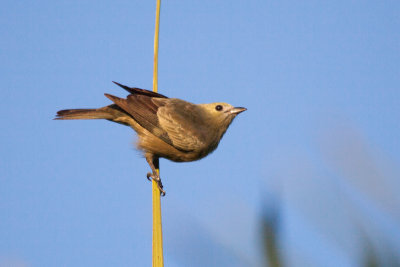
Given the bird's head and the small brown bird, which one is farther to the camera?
the bird's head

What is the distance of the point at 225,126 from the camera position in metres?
5.77

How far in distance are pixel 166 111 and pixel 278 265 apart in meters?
4.78

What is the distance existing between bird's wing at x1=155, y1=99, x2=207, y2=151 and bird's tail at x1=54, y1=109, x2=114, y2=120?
680 millimetres

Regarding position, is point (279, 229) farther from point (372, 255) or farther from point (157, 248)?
point (157, 248)

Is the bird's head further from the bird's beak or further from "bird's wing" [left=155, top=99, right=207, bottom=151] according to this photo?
"bird's wing" [left=155, top=99, right=207, bottom=151]

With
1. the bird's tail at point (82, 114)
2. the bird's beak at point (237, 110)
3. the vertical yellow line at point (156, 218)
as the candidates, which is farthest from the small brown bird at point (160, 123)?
the vertical yellow line at point (156, 218)

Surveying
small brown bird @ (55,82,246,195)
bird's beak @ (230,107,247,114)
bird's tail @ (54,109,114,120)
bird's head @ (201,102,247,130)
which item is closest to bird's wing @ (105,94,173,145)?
small brown bird @ (55,82,246,195)

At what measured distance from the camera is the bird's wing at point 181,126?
520 cm

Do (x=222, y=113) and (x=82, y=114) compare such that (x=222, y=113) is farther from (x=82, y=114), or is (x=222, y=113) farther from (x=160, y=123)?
(x=82, y=114)

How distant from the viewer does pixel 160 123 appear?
520cm

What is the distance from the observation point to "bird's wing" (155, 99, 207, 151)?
520 cm

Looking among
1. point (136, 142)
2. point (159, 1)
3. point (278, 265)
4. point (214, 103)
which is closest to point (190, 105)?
point (214, 103)

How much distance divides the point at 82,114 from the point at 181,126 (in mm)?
1202

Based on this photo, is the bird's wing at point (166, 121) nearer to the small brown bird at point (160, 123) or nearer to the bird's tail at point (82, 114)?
the small brown bird at point (160, 123)
